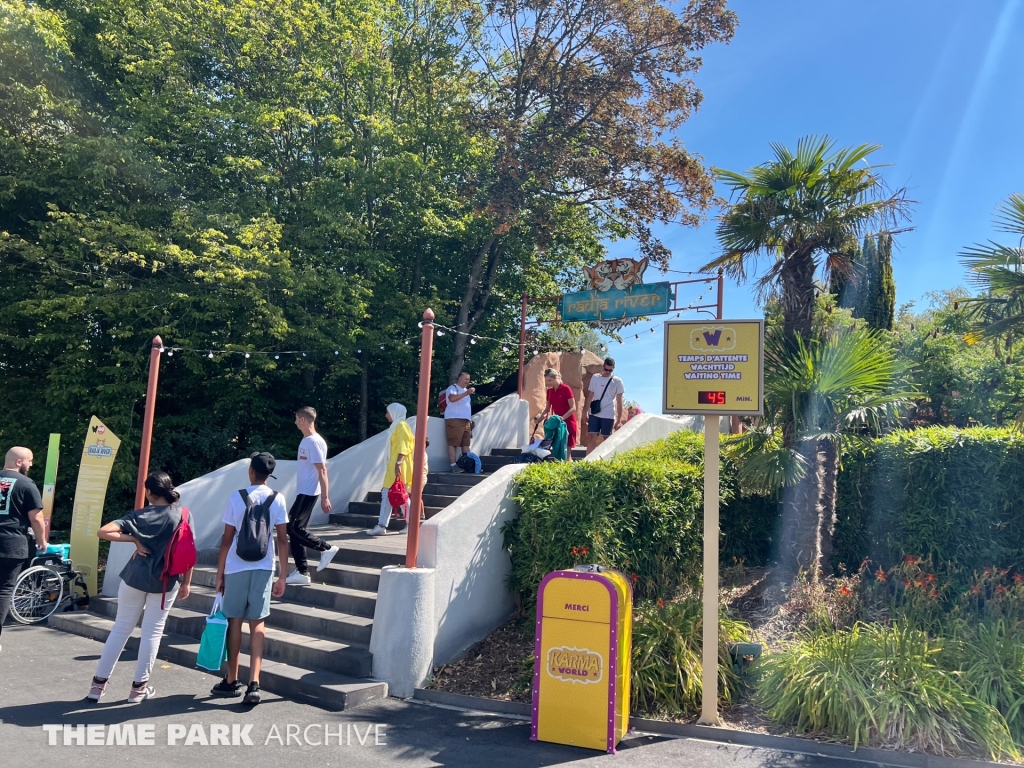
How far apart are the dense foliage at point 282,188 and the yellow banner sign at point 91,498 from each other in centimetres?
281

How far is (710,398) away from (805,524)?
2.35 m

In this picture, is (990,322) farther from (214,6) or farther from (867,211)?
(214,6)

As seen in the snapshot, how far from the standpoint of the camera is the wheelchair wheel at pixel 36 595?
339 inches

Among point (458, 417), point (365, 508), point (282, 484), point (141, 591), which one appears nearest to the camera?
point (141, 591)

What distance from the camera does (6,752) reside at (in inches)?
184

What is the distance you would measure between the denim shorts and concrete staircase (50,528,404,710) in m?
0.81

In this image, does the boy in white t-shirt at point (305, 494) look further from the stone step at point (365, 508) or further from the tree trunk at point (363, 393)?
the tree trunk at point (363, 393)

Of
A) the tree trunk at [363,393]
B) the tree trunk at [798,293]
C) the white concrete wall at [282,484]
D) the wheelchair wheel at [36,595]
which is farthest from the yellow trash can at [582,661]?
the tree trunk at [363,393]

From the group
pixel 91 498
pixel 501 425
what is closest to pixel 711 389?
pixel 91 498

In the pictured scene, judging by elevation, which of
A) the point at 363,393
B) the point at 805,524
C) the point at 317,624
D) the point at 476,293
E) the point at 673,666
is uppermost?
the point at 476,293

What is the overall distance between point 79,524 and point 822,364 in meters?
9.22

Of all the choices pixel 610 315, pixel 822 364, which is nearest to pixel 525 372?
pixel 610 315

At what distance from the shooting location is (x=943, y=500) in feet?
23.6

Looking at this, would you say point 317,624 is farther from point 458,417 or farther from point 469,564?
point 458,417
